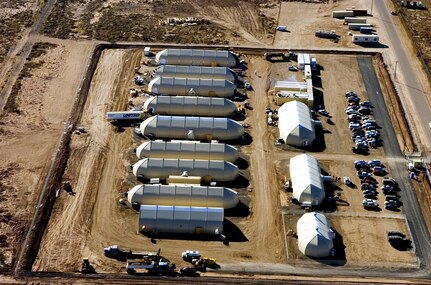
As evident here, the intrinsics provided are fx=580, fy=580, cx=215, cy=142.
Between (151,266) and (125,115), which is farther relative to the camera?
(125,115)

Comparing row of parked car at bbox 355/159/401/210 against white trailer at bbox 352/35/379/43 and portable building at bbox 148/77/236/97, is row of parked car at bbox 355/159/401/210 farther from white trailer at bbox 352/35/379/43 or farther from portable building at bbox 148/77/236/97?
white trailer at bbox 352/35/379/43

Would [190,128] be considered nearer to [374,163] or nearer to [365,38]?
[374,163]

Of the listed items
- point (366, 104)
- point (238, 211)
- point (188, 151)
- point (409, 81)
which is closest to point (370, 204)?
point (238, 211)

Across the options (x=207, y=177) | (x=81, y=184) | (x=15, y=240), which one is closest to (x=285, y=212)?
(x=207, y=177)

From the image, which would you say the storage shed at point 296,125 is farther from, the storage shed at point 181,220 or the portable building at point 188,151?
the storage shed at point 181,220

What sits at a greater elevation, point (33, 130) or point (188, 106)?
point (188, 106)

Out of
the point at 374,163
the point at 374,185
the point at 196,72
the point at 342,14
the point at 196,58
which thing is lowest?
the point at 374,185
